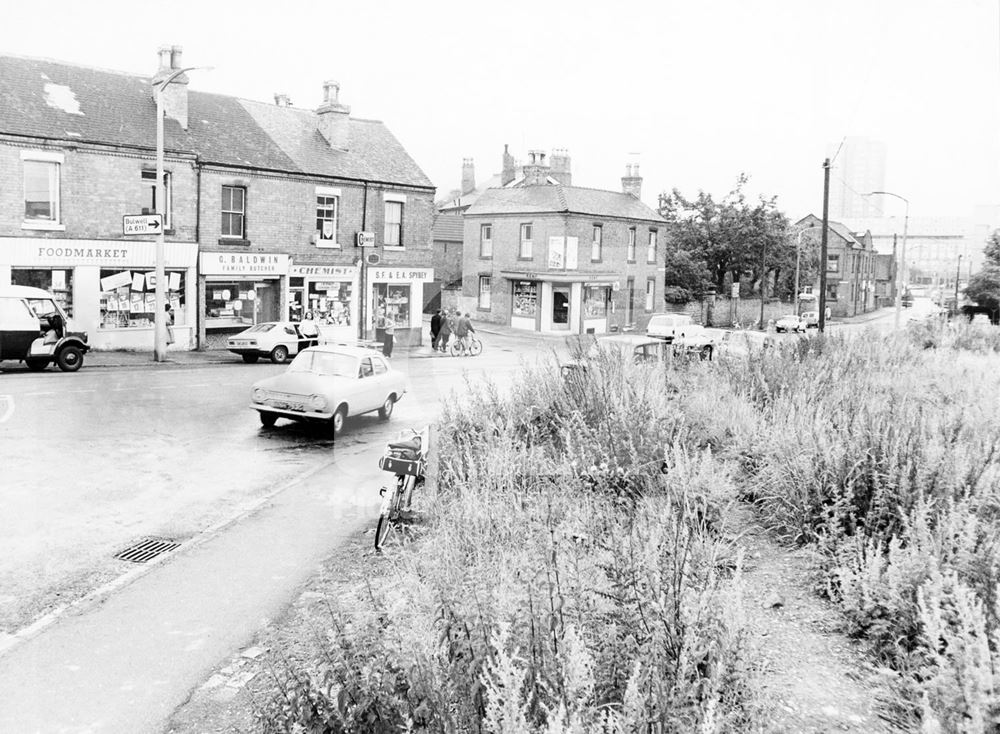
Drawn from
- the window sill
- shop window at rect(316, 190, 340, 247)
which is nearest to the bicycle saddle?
the window sill

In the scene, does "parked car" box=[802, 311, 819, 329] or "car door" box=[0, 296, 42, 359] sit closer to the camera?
"car door" box=[0, 296, 42, 359]

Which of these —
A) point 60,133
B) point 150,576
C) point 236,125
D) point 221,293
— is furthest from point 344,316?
point 150,576

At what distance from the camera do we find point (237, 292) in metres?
29.8

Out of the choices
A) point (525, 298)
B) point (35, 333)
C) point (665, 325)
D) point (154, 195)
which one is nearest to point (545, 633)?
point (35, 333)

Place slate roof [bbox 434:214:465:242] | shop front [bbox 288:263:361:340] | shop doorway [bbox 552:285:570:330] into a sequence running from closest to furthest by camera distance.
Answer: shop front [bbox 288:263:361:340] → shop doorway [bbox 552:285:570:330] → slate roof [bbox 434:214:465:242]

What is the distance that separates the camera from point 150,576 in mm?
7762

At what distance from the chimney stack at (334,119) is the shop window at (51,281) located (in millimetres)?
11837

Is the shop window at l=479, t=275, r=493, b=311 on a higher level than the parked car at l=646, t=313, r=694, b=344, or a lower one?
higher

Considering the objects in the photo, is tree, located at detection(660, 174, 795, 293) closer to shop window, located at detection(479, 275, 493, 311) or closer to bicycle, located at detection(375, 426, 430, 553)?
shop window, located at detection(479, 275, 493, 311)

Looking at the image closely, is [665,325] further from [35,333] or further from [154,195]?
[35,333]

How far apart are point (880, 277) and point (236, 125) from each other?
9176 centimetres

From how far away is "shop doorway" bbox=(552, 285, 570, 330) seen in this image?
146 ft

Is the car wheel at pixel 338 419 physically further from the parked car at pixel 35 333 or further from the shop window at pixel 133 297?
the shop window at pixel 133 297

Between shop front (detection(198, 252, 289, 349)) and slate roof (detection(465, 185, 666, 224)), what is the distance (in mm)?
18009
